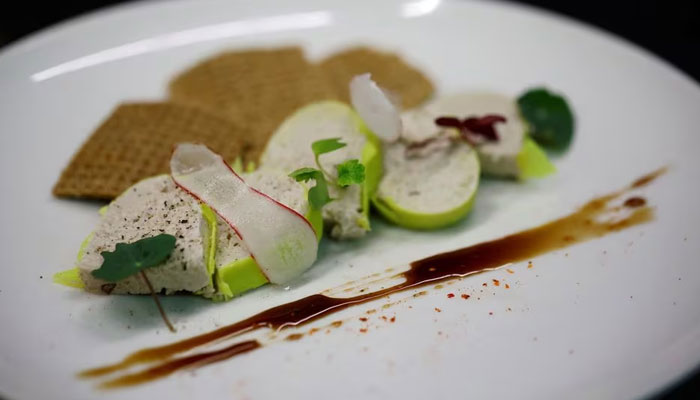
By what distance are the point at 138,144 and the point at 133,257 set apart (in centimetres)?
83

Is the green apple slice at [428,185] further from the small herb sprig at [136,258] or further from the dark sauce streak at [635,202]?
the small herb sprig at [136,258]

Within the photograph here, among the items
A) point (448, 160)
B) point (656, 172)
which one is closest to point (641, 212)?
point (656, 172)

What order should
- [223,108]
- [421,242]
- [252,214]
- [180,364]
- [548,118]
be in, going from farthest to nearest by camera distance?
1. [223,108]
2. [548,118]
3. [421,242]
4. [252,214]
5. [180,364]

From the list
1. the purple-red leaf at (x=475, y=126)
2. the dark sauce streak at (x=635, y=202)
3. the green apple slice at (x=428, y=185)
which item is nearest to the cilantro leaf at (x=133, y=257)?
the green apple slice at (x=428, y=185)

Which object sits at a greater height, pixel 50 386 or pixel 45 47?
pixel 45 47

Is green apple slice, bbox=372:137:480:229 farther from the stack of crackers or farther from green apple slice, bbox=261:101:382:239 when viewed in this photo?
the stack of crackers

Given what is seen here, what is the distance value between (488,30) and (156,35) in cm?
176

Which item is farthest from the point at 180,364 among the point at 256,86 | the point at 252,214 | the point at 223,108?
the point at 256,86

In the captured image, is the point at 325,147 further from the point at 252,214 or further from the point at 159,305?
the point at 159,305

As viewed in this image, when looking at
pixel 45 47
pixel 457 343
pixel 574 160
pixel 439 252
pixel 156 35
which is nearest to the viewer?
pixel 457 343

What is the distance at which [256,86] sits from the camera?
2936mm

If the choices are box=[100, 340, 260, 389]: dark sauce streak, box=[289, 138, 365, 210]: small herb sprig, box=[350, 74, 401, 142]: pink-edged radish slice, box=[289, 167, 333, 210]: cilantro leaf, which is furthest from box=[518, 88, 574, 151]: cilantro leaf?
box=[100, 340, 260, 389]: dark sauce streak

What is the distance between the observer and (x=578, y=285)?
2.01 metres

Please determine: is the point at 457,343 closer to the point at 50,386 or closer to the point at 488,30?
the point at 50,386
